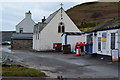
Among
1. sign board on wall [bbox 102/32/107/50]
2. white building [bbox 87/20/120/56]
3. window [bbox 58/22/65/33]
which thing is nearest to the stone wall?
window [bbox 58/22/65/33]

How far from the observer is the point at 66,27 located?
36438mm

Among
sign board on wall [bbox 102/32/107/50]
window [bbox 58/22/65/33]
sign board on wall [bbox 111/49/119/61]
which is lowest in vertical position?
sign board on wall [bbox 111/49/119/61]

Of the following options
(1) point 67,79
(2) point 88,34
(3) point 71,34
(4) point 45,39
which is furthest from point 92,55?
(4) point 45,39

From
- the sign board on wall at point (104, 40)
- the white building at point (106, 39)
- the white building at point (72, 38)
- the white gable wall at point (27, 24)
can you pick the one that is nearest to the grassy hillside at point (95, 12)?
the white gable wall at point (27, 24)

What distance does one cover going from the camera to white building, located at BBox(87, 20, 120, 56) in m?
16.5

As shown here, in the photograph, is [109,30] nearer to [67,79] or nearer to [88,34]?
[88,34]

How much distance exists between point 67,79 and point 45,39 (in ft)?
88.8

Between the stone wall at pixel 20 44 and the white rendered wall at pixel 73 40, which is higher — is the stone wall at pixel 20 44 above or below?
below

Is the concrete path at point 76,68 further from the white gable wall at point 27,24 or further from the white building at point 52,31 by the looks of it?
the white gable wall at point 27,24

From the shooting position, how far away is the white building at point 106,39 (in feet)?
54.0

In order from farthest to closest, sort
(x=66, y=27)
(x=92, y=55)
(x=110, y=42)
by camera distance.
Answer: (x=66, y=27) < (x=92, y=55) < (x=110, y=42)

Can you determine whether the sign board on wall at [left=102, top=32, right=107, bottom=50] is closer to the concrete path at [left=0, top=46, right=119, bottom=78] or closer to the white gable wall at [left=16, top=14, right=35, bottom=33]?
the concrete path at [left=0, top=46, right=119, bottom=78]

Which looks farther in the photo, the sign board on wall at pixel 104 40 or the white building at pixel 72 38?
the white building at pixel 72 38

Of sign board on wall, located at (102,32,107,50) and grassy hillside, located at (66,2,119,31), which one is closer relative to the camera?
sign board on wall, located at (102,32,107,50)
